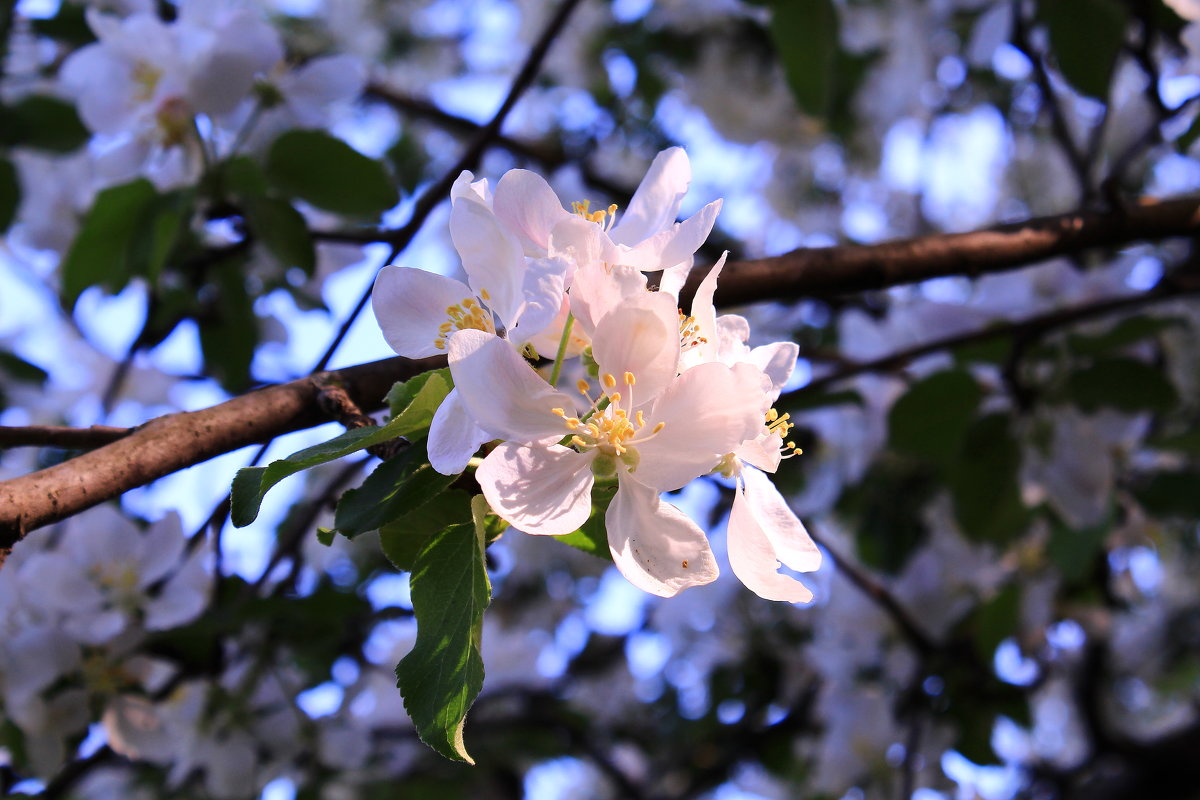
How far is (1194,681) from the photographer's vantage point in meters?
4.02

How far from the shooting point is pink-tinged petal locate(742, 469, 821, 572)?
0.74 meters

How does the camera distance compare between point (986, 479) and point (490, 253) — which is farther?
point (986, 479)

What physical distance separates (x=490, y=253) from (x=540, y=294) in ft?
0.28

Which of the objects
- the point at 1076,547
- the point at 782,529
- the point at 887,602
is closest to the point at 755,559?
the point at 782,529

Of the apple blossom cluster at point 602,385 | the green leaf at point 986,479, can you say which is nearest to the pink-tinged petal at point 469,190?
the apple blossom cluster at point 602,385

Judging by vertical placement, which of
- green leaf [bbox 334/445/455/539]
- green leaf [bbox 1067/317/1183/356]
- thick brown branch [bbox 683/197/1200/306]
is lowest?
Result: green leaf [bbox 1067/317/1183/356]

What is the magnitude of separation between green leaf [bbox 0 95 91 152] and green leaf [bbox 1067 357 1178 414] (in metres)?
1.84

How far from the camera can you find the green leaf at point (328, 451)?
63 cm

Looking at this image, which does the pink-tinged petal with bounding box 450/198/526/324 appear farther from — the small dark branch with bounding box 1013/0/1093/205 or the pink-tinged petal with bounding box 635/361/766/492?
the small dark branch with bounding box 1013/0/1093/205

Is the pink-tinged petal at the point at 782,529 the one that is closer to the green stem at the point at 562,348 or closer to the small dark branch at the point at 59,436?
the green stem at the point at 562,348

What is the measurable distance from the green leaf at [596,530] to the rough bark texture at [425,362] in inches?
7.5

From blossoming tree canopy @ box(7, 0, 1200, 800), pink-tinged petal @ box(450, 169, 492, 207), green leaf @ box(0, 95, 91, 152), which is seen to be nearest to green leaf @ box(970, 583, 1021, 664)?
blossoming tree canopy @ box(7, 0, 1200, 800)

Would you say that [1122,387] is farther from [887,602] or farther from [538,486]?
[538,486]

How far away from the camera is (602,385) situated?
67 cm
